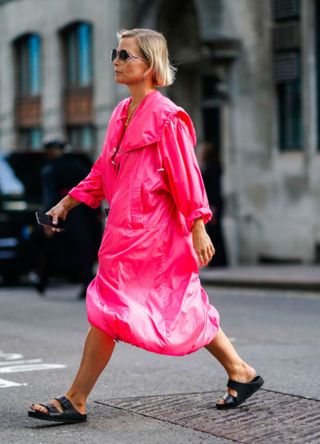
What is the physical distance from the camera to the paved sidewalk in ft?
48.5

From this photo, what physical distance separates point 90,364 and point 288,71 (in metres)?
13.8

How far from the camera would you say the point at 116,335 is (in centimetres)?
561

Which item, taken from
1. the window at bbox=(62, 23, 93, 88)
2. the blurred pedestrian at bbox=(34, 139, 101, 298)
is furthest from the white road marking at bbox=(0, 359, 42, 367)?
the window at bbox=(62, 23, 93, 88)

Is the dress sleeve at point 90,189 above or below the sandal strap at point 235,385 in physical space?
above

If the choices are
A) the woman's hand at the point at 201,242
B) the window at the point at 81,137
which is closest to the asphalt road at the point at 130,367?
the woman's hand at the point at 201,242

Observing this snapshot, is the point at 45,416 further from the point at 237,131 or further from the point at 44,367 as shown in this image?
the point at 237,131

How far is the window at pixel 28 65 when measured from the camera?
87.6ft

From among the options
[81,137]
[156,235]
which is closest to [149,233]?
[156,235]

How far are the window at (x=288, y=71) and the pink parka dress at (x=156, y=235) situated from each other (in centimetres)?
1332

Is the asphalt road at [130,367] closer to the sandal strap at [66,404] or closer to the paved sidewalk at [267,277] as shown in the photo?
the sandal strap at [66,404]

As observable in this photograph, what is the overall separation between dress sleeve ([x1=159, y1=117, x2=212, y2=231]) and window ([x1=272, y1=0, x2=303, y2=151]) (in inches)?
525

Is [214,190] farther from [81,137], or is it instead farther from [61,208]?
[61,208]

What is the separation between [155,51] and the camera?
5.82 meters

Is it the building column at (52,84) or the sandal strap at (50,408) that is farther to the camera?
the building column at (52,84)
